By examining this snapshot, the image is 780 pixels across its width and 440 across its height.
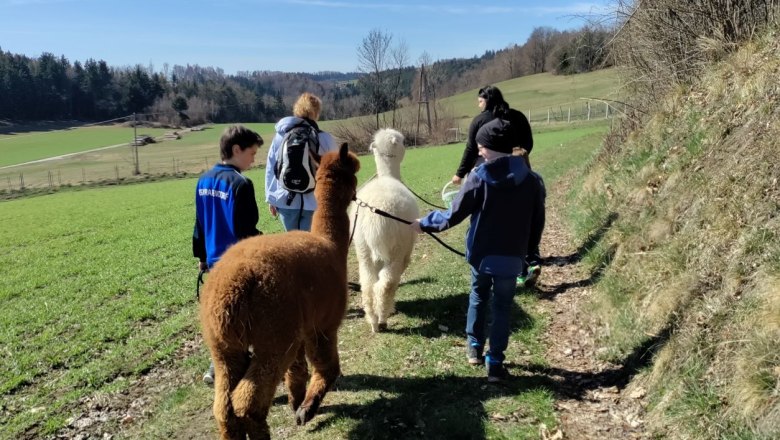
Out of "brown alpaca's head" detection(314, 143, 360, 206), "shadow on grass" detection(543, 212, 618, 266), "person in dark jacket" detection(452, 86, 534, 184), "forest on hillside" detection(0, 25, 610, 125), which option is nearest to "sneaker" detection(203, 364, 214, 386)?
"brown alpaca's head" detection(314, 143, 360, 206)

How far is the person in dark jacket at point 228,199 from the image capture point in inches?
162

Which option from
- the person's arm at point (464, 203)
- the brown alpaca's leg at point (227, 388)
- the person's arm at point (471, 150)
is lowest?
the brown alpaca's leg at point (227, 388)

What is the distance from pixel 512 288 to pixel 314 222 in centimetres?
170

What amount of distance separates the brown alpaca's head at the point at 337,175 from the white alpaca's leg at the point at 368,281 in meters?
1.52

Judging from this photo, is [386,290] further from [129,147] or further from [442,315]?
[129,147]

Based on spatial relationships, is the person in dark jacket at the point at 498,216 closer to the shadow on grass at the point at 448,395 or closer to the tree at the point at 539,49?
the shadow on grass at the point at 448,395

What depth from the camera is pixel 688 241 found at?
14.6 feet

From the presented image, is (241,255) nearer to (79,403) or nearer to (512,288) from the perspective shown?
(512,288)

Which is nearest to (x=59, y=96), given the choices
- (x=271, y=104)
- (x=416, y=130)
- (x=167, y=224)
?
(x=271, y=104)

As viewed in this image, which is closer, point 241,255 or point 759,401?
point 759,401

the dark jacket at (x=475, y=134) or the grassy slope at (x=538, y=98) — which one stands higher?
the grassy slope at (x=538, y=98)

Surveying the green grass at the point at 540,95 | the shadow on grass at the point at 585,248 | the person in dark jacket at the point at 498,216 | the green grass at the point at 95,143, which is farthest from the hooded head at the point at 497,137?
the green grass at the point at 95,143

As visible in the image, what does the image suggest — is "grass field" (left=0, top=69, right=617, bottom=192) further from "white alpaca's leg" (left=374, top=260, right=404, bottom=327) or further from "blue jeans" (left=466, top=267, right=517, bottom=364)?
"blue jeans" (left=466, top=267, right=517, bottom=364)

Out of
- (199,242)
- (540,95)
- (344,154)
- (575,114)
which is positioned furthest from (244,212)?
(540,95)
